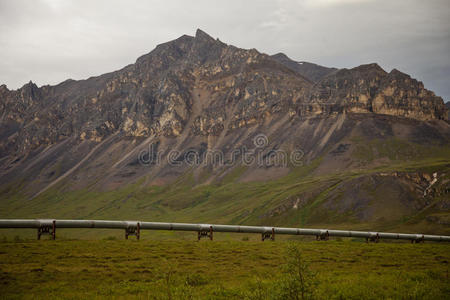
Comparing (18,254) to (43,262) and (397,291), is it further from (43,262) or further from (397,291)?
(397,291)

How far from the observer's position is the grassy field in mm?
16234

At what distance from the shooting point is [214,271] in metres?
22.5

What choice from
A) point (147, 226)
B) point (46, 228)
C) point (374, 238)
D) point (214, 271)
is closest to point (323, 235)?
point (374, 238)

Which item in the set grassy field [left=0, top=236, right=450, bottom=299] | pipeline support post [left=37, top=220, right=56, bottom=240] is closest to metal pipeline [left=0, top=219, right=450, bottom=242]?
pipeline support post [left=37, top=220, right=56, bottom=240]

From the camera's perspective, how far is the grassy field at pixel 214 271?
16.2m

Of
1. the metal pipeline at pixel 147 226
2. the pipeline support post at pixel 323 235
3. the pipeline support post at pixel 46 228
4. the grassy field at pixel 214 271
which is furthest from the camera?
the pipeline support post at pixel 323 235

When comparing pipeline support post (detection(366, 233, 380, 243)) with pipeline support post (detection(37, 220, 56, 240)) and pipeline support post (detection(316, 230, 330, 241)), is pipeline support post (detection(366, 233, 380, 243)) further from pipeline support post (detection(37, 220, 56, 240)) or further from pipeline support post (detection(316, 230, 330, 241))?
pipeline support post (detection(37, 220, 56, 240))

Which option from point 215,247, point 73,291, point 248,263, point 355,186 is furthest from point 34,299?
point 355,186

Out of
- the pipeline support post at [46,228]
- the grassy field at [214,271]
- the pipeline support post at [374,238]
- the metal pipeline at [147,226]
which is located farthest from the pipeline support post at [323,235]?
the pipeline support post at [46,228]

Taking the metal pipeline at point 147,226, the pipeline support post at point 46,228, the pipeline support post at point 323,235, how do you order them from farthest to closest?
the pipeline support post at point 323,235
the metal pipeline at point 147,226
the pipeline support post at point 46,228

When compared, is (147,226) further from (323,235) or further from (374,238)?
(374,238)

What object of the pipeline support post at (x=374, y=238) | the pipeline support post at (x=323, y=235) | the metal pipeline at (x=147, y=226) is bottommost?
the pipeline support post at (x=374, y=238)

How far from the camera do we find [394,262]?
26266mm

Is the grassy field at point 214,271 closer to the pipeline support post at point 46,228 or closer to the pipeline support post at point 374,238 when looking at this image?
the pipeline support post at point 46,228
